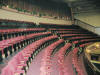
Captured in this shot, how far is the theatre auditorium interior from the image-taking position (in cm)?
80

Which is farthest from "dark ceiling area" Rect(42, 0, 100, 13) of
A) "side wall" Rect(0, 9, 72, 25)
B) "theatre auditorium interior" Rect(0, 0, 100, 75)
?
"side wall" Rect(0, 9, 72, 25)

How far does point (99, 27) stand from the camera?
3135 mm

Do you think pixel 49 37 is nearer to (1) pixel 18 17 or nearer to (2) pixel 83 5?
(1) pixel 18 17

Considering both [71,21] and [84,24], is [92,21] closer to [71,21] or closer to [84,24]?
[84,24]

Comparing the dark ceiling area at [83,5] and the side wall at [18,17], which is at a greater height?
the dark ceiling area at [83,5]

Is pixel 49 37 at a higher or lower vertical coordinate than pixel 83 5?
lower

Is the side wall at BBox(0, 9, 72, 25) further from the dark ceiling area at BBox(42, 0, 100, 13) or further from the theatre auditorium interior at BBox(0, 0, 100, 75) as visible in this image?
the dark ceiling area at BBox(42, 0, 100, 13)

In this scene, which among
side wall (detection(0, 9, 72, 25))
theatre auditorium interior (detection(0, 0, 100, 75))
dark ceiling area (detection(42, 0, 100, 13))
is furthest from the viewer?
dark ceiling area (detection(42, 0, 100, 13))

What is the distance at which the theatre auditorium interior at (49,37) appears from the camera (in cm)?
80

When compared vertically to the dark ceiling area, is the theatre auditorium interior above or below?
below

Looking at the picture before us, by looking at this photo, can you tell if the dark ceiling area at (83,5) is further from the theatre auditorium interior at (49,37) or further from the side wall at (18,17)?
the side wall at (18,17)

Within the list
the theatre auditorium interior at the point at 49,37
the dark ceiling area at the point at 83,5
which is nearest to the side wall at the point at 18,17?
the theatre auditorium interior at the point at 49,37

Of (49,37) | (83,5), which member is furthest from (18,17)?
(83,5)

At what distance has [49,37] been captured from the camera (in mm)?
1734
